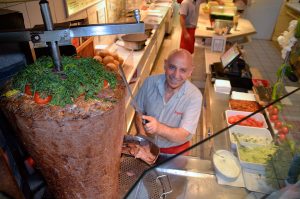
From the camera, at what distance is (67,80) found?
449 mm

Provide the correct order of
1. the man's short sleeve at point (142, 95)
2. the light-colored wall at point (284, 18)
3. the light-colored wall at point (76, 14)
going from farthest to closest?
the light-colored wall at point (284, 18)
the man's short sleeve at point (142, 95)
the light-colored wall at point (76, 14)

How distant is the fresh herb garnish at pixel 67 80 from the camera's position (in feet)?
1.42

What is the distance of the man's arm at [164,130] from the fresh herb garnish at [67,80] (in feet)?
2.08

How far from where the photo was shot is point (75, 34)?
43cm

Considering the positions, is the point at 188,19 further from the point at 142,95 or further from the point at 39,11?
the point at 39,11

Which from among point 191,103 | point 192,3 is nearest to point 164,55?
point 192,3

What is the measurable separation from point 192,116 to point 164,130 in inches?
11.8

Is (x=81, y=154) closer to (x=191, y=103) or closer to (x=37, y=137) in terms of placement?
(x=37, y=137)

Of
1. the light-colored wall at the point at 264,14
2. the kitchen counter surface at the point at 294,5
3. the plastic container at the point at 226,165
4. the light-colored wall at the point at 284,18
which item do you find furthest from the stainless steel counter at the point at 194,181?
the light-colored wall at the point at 264,14

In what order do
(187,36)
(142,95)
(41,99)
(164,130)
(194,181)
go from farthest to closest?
(187,36) < (142,95) < (164,130) < (194,181) < (41,99)

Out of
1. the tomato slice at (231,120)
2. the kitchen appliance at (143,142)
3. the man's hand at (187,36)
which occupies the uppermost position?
the kitchen appliance at (143,142)

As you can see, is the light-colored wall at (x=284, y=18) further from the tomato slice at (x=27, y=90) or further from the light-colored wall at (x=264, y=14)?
the tomato slice at (x=27, y=90)

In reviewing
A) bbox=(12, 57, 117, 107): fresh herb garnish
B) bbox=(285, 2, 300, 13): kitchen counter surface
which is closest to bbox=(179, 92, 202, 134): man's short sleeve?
bbox=(12, 57, 117, 107): fresh herb garnish

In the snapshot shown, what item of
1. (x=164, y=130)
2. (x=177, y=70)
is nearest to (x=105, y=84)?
(x=164, y=130)
